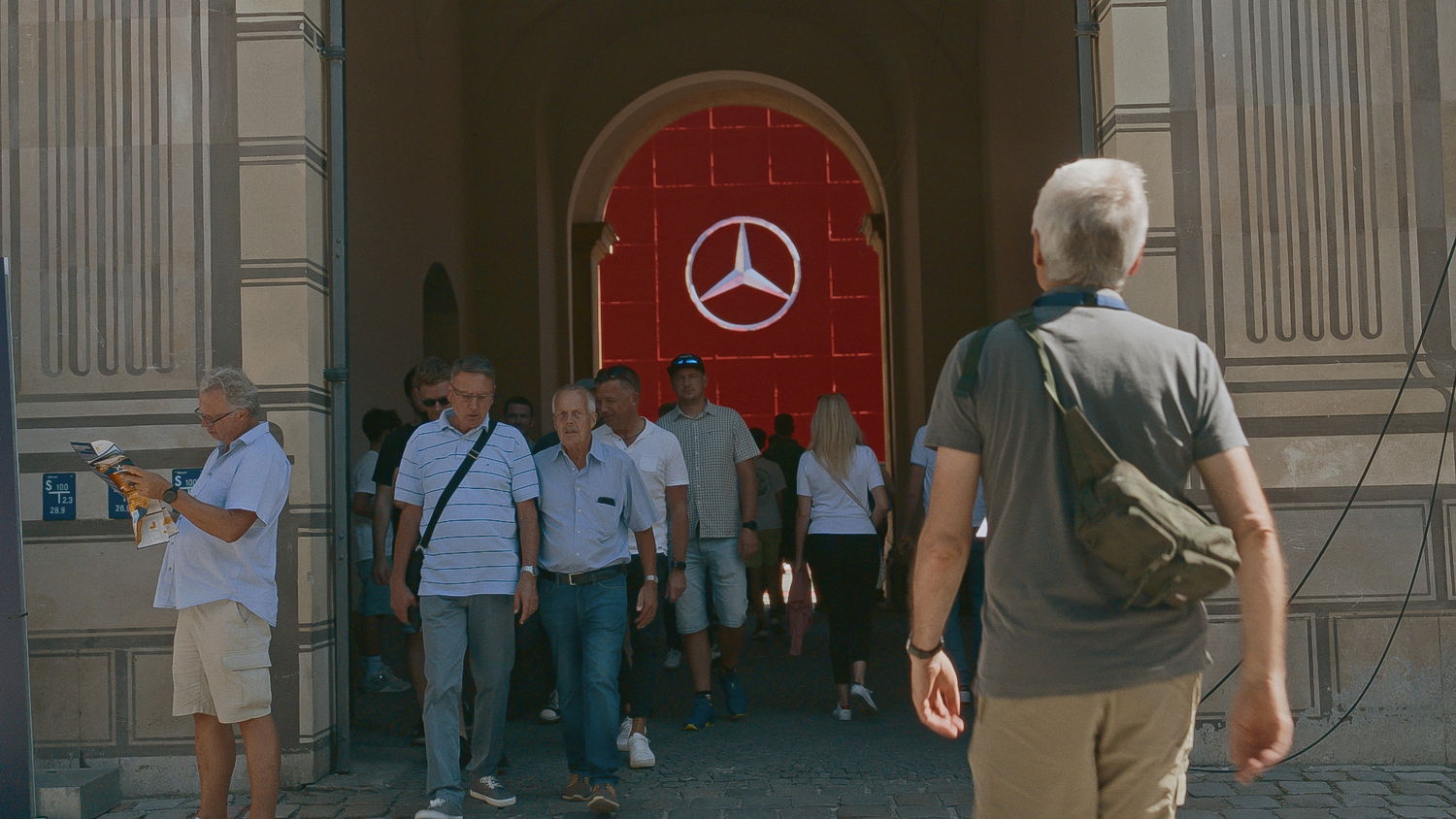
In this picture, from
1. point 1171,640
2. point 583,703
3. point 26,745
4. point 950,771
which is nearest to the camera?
point 1171,640

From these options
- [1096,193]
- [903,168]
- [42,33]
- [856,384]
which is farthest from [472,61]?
[1096,193]

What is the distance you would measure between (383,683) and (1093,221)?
715 centimetres

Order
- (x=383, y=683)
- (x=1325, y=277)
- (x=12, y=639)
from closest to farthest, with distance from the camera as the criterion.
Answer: (x=12, y=639) → (x=1325, y=277) → (x=383, y=683)

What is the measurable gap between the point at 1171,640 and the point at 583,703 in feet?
11.9

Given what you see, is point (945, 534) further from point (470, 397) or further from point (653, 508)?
point (653, 508)

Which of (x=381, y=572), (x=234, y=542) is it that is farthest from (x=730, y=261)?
(x=234, y=542)

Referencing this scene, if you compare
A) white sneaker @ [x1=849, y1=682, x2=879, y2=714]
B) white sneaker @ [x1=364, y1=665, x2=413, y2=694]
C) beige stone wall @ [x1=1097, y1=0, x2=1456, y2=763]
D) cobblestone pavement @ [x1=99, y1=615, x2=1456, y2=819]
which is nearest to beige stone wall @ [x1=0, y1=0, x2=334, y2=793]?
cobblestone pavement @ [x1=99, y1=615, x2=1456, y2=819]

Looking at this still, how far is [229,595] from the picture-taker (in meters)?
4.95

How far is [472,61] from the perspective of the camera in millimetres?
14086

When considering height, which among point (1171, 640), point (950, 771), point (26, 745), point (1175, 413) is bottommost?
point (950, 771)

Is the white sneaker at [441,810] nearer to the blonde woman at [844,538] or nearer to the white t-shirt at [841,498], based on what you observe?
the blonde woman at [844,538]

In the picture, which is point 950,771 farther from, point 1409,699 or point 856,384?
point 856,384

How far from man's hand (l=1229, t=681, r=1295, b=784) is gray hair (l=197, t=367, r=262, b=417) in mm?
3613

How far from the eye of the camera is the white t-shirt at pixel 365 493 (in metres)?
8.27
